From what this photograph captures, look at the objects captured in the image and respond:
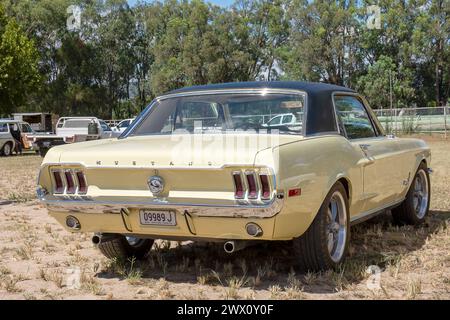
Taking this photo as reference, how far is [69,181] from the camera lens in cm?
472

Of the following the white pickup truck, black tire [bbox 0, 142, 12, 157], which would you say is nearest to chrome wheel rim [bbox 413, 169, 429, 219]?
the white pickup truck

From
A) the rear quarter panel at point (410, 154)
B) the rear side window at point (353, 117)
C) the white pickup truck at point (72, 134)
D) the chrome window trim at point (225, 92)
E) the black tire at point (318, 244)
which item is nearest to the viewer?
the black tire at point (318, 244)

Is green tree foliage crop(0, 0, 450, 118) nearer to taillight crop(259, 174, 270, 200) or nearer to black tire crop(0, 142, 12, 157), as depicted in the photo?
black tire crop(0, 142, 12, 157)

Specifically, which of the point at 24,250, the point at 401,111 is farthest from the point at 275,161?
the point at 401,111

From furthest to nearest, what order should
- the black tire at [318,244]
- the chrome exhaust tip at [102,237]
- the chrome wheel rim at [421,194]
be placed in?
the chrome wheel rim at [421,194]
the chrome exhaust tip at [102,237]
the black tire at [318,244]

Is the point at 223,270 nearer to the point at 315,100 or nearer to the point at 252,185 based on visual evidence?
the point at 252,185

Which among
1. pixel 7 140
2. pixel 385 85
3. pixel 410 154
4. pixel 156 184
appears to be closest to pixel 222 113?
pixel 156 184

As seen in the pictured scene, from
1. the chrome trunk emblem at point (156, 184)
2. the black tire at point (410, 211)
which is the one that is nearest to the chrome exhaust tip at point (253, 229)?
Result: the chrome trunk emblem at point (156, 184)

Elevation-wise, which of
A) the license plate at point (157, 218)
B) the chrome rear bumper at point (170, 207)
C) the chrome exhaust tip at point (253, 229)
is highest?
the chrome rear bumper at point (170, 207)

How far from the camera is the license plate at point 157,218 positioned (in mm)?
4383

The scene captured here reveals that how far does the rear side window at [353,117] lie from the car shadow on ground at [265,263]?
1.07 m

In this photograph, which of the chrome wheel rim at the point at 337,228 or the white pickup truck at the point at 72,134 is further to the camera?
the white pickup truck at the point at 72,134

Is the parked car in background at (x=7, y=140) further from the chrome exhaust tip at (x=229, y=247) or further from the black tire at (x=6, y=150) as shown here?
the chrome exhaust tip at (x=229, y=247)

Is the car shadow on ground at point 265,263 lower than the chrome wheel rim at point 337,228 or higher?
lower
